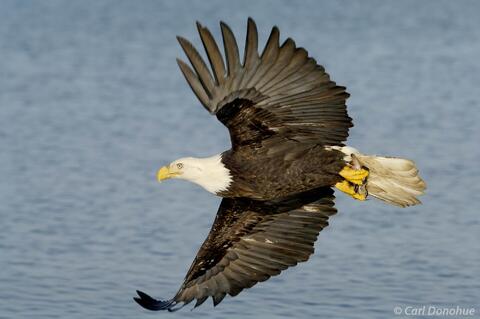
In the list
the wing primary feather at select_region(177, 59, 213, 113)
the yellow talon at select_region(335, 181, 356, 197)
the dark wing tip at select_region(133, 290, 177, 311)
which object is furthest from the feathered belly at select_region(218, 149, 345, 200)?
the dark wing tip at select_region(133, 290, 177, 311)

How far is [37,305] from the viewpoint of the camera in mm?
8297

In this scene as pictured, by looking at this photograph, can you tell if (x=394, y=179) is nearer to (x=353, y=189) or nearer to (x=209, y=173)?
(x=353, y=189)

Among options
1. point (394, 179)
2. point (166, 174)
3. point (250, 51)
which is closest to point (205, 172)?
point (166, 174)

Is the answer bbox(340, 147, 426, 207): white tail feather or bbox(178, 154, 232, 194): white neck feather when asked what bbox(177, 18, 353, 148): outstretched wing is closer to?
bbox(178, 154, 232, 194): white neck feather

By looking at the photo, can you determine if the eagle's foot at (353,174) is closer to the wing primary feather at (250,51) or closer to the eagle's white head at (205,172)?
the eagle's white head at (205,172)

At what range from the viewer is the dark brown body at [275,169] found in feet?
24.9

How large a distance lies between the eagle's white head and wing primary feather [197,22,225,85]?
60 cm

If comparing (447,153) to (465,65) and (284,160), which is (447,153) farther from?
(284,160)

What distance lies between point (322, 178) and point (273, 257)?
2.44 ft

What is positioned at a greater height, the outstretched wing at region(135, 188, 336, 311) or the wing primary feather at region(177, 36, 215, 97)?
the wing primary feather at region(177, 36, 215, 97)

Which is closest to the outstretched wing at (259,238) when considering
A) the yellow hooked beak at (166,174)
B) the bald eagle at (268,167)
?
the bald eagle at (268,167)

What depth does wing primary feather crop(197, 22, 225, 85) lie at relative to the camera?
699 centimetres

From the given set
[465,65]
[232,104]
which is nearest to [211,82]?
[232,104]

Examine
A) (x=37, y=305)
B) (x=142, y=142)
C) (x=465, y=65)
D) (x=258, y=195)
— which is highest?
(x=465, y=65)
